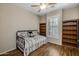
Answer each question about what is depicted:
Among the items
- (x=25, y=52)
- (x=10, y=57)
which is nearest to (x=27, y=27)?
(x=25, y=52)

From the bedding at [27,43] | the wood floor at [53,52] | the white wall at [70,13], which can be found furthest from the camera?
the white wall at [70,13]

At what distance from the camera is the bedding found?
148 centimetres

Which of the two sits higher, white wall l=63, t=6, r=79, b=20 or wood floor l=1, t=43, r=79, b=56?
white wall l=63, t=6, r=79, b=20

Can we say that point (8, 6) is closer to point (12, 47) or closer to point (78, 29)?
point (12, 47)

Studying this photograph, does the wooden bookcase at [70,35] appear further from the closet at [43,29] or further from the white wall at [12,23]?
the white wall at [12,23]

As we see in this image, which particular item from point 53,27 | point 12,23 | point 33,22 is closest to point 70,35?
point 53,27

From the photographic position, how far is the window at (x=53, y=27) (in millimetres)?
1550

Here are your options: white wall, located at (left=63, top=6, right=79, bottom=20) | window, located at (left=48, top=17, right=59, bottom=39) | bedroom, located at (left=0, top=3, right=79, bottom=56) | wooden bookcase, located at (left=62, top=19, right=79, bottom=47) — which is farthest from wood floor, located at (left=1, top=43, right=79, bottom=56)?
white wall, located at (left=63, top=6, right=79, bottom=20)

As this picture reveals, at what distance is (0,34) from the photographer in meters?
1.37

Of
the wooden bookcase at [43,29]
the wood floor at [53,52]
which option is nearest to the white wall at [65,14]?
the wood floor at [53,52]

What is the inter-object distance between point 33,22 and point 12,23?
1.44ft

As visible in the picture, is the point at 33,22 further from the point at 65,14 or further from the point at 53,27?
the point at 65,14

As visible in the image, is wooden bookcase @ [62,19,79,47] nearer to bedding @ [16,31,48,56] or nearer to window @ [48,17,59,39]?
window @ [48,17,59,39]

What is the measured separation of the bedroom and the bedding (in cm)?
8
